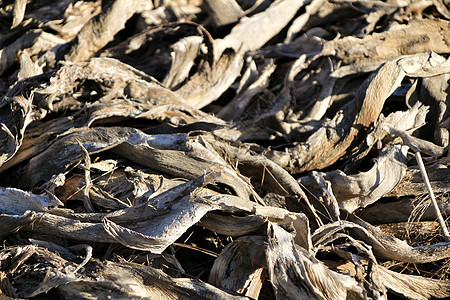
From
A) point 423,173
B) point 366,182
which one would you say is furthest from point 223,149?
point 423,173

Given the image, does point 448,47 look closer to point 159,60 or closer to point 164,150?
point 159,60

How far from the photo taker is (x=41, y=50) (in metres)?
4.09

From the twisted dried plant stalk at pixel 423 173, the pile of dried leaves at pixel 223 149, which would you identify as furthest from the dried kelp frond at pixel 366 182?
the twisted dried plant stalk at pixel 423 173

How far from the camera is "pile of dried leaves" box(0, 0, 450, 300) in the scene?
252cm

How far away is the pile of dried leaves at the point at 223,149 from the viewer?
2520mm

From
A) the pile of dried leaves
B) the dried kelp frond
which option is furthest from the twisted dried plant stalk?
the dried kelp frond

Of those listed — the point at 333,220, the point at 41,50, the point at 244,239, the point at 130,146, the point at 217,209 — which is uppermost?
the point at 41,50

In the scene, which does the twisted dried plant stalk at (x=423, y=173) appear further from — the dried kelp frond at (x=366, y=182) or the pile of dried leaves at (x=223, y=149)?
the dried kelp frond at (x=366, y=182)

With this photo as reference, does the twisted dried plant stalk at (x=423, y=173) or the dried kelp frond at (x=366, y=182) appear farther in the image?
the dried kelp frond at (x=366, y=182)

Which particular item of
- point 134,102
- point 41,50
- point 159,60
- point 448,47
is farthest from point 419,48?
point 41,50

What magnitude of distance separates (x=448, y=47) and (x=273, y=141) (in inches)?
82.8

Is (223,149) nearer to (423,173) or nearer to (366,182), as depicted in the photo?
(366,182)

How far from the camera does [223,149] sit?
3.20m

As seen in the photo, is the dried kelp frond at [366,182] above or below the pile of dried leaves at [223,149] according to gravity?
below
